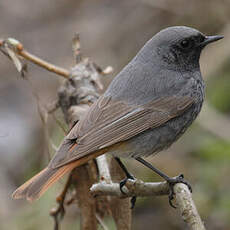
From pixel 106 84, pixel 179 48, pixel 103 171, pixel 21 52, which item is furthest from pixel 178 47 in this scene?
pixel 106 84

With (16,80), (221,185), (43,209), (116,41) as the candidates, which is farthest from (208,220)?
(16,80)

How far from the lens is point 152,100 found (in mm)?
4051

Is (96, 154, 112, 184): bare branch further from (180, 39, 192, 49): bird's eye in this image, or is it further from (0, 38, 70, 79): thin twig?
(180, 39, 192, 49): bird's eye

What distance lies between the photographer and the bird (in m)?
3.64

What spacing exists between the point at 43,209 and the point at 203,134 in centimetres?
219

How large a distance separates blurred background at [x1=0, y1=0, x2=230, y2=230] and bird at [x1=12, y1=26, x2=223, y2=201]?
772 millimetres

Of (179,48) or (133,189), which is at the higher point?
(179,48)

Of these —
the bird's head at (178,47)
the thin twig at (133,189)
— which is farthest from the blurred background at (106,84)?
the thin twig at (133,189)

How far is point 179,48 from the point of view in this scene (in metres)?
4.32

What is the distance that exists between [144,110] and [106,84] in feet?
11.4

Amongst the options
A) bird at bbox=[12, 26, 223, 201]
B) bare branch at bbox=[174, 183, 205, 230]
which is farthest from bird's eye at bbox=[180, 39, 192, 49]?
bare branch at bbox=[174, 183, 205, 230]

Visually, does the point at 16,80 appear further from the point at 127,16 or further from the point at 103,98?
the point at 103,98

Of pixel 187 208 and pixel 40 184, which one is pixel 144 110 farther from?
pixel 187 208

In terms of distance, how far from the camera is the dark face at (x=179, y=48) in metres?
4.28
